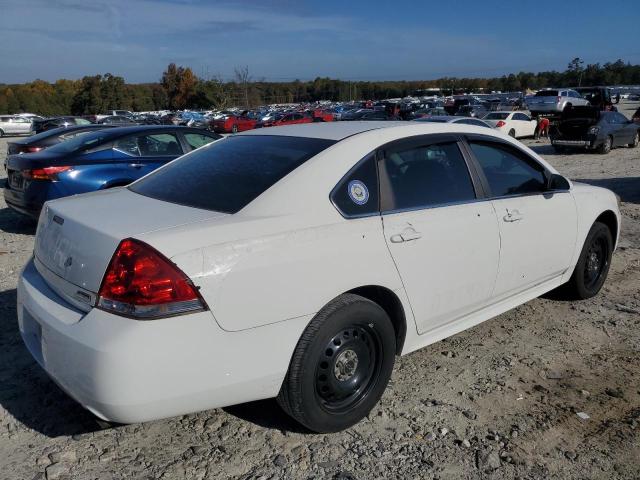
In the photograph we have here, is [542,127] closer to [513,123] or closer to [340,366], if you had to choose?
[513,123]

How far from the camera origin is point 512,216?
3.81 m

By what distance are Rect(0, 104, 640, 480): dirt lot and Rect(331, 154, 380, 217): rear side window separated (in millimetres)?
1192

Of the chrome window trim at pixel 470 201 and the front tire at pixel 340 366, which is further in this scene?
the chrome window trim at pixel 470 201

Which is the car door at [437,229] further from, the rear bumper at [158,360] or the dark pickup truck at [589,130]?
the dark pickup truck at [589,130]

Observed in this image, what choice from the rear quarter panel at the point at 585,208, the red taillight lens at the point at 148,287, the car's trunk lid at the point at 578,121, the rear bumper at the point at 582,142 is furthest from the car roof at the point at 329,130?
the car's trunk lid at the point at 578,121

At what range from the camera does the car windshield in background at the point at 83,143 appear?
7.36m

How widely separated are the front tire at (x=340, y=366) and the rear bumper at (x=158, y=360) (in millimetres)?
93

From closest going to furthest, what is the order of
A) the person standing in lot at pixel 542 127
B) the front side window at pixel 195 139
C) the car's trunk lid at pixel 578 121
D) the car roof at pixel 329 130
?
the car roof at pixel 329 130, the front side window at pixel 195 139, the car's trunk lid at pixel 578 121, the person standing in lot at pixel 542 127

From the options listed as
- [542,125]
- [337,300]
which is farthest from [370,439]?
[542,125]

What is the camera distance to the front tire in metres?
2.72

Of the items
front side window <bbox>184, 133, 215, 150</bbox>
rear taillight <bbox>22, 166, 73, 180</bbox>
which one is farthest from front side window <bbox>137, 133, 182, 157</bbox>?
rear taillight <bbox>22, 166, 73, 180</bbox>

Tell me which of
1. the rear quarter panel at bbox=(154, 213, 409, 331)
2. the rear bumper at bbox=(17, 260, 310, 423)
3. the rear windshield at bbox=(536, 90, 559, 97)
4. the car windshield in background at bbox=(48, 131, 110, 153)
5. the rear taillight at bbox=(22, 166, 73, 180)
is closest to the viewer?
the rear bumper at bbox=(17, 260, 310, 423)

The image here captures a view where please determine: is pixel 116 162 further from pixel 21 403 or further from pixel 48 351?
pixel 48 351

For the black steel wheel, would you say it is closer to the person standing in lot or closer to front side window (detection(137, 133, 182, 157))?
the person standing in lot
